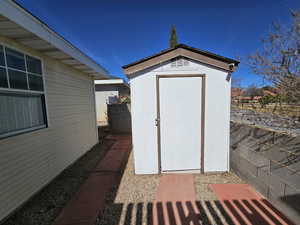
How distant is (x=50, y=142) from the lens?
296 cm

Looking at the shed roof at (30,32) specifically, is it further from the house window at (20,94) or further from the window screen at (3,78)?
the window screen at (3,78)

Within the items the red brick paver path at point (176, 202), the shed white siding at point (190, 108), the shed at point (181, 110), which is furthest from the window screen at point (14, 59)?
the red brick paver path at point (176, 202)

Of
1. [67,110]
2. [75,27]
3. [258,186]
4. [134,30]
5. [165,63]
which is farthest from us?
[134,30]

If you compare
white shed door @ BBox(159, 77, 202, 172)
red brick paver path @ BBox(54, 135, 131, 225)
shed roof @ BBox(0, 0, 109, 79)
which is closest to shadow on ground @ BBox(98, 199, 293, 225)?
red brick paver path @ BBox(54, 135, 131, 225)

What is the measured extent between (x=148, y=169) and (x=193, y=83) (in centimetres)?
211

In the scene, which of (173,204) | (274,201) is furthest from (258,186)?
(173,204)

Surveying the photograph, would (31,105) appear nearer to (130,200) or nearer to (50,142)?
(50,142)

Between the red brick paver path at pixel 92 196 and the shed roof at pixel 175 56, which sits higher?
the shed roof at pixel 175 56

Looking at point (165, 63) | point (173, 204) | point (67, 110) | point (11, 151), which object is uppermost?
point (165, 63)

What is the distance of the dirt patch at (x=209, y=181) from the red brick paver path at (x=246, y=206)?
4.7 inches

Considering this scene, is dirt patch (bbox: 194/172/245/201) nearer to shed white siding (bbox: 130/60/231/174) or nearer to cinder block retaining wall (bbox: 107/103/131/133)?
shed white siding (bbox: 130/60/231/174)

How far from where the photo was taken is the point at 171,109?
2.87 m

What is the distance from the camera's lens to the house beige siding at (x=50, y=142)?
2.01m

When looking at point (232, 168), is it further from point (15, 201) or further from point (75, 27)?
point (75, 27)
